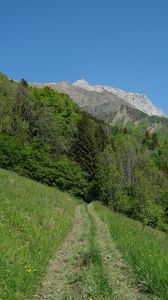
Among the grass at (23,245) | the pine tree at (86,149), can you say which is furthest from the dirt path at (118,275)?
the pine tree at (86,149)

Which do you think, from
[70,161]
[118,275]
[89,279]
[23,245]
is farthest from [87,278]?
[70,161]

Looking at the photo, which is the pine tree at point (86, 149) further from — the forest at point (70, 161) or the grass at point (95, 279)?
the grass at point (95, 279)

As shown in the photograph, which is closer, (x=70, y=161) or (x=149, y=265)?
(x=149, y=265)

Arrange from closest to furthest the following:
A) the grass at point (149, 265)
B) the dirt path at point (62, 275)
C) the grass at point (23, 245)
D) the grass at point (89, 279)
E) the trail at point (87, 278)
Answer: the grass at point (149, 265)
the grass at point (89, 279)
the trail at point (87, 278)
the grass at point (23, 245)
the dirt path at point (62, 275)

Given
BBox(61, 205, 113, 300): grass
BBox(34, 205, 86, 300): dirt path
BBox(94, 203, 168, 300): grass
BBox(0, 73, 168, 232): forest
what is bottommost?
BBox(34, 205, 86, 300): dirt path

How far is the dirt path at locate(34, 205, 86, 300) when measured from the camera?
30.3 ft

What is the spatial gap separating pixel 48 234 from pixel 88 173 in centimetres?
5602

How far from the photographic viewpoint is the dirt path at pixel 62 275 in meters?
9.23

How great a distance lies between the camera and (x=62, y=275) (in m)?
10.9

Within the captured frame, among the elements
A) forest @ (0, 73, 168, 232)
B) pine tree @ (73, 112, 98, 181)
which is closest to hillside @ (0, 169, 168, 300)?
forest @ (0, 73, 168, 232)

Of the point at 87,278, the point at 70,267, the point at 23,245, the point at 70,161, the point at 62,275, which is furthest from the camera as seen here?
the point at 70,161

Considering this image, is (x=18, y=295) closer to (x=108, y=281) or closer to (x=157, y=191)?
(x=108, y=281)

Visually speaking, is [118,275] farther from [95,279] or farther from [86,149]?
[86,149]

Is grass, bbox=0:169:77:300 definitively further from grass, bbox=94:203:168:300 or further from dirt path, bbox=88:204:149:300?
grass, bbox=94:203:168:300
